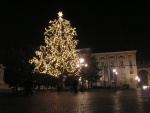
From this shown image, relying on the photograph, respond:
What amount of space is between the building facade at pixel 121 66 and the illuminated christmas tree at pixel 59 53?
150 ft

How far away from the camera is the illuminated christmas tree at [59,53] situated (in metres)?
28.3

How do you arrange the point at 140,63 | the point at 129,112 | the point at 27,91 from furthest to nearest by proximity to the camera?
the point at 140,63
the point at 27,91
the point at 129,112

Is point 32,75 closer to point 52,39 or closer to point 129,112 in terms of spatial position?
point 52,39

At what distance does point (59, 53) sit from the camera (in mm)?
28531

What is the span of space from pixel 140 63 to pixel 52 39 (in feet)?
199

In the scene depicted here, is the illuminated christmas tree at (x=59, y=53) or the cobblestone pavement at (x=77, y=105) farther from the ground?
the illuminated christmas tree at (x=59, y=53)

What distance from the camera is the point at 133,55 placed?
251 ft

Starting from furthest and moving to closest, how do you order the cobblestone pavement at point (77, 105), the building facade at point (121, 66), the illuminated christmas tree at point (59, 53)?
the building facade at point (121, 66) < the illuminated christmas tree at point (59, 53) < the cobblestone pavement at point (77, 105)

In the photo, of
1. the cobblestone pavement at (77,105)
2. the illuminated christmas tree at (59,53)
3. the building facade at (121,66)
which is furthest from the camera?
the building facade at (121,66)

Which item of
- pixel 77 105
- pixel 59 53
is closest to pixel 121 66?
pixel 59 53

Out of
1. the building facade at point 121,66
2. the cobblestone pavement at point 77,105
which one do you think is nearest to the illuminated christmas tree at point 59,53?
the cobblestone pavement at point 77,105

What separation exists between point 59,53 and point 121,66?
5176 centimetres

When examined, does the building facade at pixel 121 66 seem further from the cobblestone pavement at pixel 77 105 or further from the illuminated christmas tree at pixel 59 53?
the cobblestone pavement at pixel 77 105

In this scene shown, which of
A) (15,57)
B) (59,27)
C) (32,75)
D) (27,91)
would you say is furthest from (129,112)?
(15,57)
